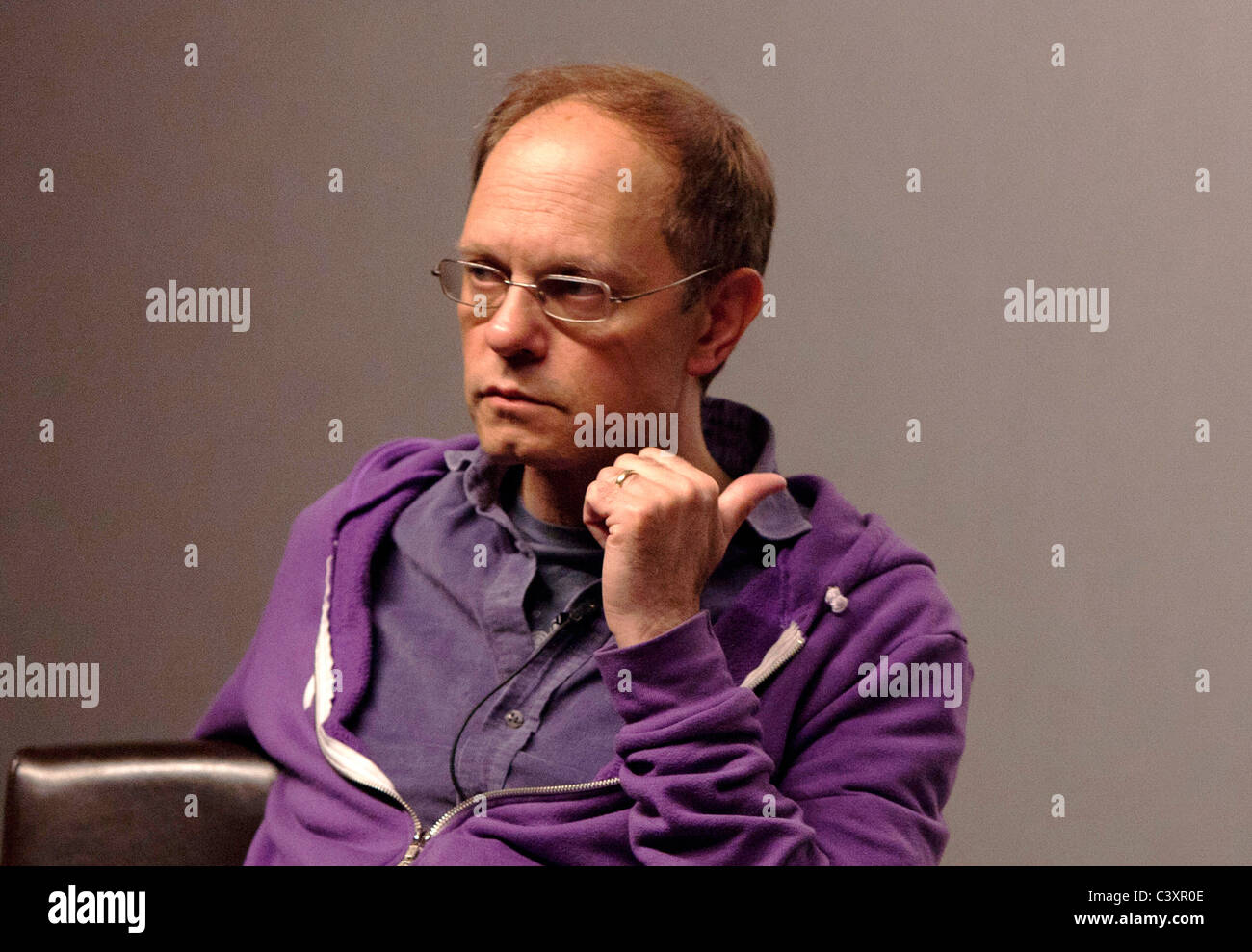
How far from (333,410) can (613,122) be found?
936 mm

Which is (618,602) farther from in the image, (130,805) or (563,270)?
(130,805)

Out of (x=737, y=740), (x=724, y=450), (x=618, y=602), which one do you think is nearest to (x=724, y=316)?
(x=724, y=450)

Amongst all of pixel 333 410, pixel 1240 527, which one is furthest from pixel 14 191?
pixel 1240 527

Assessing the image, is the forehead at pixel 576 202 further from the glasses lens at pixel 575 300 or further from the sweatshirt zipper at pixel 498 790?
the sweatshirt zipper at pixel 498 790

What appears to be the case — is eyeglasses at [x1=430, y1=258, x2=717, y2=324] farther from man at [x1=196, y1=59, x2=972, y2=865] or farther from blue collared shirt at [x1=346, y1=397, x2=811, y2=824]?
blue collared shirt at [x1=346, y1=397, x2=811, y2=824]

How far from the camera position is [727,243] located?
1.52 meters

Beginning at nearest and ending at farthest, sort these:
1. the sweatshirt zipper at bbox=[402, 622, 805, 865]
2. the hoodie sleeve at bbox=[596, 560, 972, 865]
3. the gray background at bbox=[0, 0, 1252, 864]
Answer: the hoodie sleeve at bbox=[596, 560, 972, 865] < the sweatshirt zipper at bbox=[402, 622, 805, 865] < the gray background at bbox=[0, 0, 1252, 864]

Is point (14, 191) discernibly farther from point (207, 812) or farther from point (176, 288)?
point (207, 812)

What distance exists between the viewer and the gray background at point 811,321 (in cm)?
192

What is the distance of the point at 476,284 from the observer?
144 centimetres

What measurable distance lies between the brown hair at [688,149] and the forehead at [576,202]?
23 mm

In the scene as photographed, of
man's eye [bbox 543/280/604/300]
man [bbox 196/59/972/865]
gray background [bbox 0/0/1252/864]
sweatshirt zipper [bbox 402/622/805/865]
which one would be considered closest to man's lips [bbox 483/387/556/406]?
man [bbox 196/59/972/865]

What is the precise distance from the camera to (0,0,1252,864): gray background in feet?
6.31
